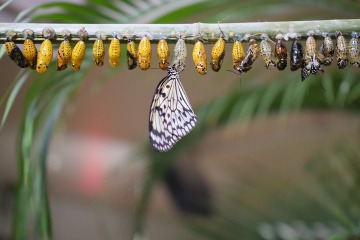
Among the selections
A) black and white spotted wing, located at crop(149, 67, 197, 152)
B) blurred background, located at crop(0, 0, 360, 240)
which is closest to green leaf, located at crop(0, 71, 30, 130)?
blurred background, located at crop(0, 0, 360, 240)

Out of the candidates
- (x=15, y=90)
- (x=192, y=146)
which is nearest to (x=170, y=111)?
(x=15, y=90)

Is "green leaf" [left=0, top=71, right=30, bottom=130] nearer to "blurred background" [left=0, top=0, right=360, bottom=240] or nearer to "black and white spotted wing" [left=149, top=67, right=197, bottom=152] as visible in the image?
"blurred background" [left=0, top=0, right=360, bottom=240]

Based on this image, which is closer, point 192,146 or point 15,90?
point 15,90

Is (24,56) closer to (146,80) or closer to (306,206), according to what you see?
(306,206)

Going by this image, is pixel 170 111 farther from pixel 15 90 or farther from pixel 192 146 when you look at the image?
pixel 192 146

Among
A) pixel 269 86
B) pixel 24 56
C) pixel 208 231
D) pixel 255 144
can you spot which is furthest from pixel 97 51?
pixel 255 144

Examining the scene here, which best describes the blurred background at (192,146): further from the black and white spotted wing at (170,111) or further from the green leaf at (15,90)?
the black and white spotted wing at (170,111)
